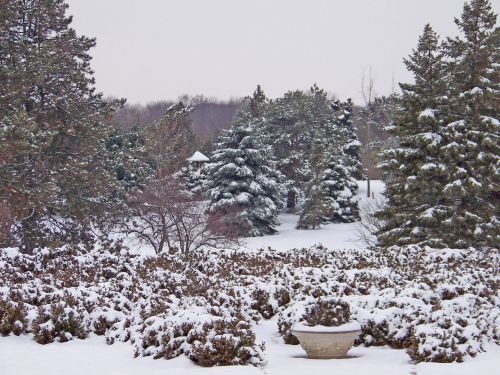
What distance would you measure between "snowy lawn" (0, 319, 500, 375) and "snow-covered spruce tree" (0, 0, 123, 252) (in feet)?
41.1

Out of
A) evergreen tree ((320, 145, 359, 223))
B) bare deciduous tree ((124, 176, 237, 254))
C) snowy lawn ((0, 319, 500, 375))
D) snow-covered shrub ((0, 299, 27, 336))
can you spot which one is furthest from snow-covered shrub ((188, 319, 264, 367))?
evergreen tree ((320, 145, 359, 223))

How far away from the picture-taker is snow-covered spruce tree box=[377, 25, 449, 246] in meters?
22.1

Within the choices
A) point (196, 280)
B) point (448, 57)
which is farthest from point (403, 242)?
point (196, 280)

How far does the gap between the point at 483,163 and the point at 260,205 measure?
16.8 m

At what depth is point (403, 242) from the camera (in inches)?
874

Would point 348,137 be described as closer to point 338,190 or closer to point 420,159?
point 338,190

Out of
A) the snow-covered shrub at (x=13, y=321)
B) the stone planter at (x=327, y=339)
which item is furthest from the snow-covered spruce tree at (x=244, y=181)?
the stone planter at (x=327, y=339)

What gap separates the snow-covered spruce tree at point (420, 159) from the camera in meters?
22.1

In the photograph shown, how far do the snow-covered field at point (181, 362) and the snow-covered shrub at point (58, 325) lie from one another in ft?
0.50

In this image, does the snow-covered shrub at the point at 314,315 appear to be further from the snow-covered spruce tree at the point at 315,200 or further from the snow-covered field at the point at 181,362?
the snow-covered spruce tree at the point at 315,200

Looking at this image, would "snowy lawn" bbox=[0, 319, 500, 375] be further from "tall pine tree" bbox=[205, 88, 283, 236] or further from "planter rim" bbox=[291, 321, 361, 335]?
"tall pine tree" bbox=[205, 88, 283, 236]

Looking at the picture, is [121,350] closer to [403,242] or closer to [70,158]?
[403,242]

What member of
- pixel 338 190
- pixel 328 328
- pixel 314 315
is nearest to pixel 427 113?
pixel 314 315

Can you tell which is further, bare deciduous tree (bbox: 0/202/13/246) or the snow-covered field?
bare deciduous tree (bbox: 0/202/13/246)
